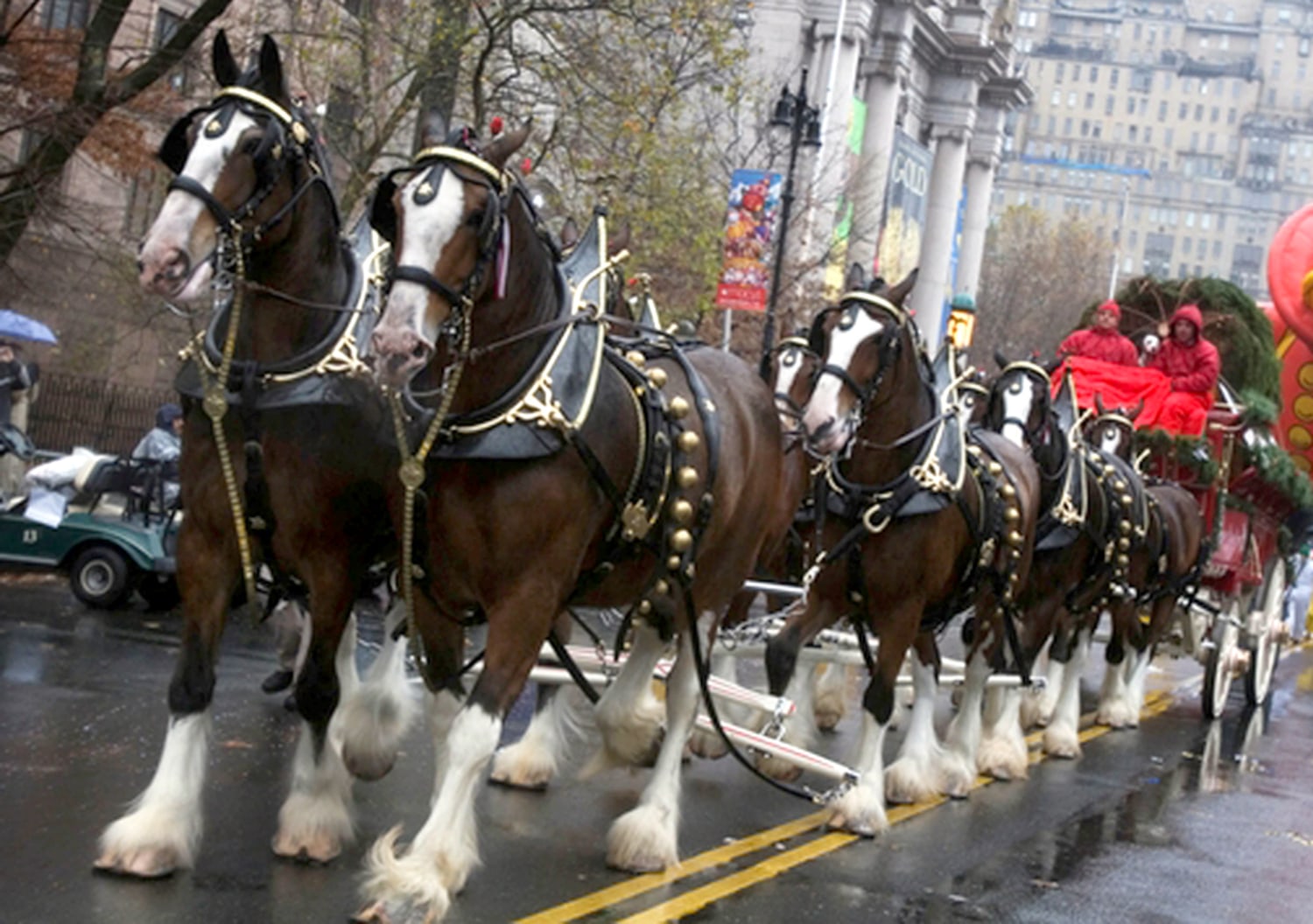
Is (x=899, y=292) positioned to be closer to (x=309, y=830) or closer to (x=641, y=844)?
(x=641, y=844)

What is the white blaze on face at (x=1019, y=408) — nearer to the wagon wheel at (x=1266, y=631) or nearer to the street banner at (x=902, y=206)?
the wagon wheel at (x=1266, y=631)

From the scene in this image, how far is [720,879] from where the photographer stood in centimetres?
838

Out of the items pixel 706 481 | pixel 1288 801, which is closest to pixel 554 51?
pixel 1288 801

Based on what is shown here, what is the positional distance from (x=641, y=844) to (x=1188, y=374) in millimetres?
9953

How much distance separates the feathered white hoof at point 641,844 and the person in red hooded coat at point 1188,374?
9.61 meters

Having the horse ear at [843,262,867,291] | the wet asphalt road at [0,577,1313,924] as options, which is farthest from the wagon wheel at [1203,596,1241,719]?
the horse ear at [843,262,867,291]

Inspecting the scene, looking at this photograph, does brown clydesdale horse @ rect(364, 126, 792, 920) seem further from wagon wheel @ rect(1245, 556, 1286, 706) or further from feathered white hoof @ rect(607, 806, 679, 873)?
wagon wheel @ rect(1245, 556, 1286, 706)

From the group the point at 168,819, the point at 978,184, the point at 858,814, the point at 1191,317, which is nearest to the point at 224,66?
the point at 168,819

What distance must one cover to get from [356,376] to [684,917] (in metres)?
2.39

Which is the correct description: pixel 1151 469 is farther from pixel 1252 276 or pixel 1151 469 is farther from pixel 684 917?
pixel 1252 276

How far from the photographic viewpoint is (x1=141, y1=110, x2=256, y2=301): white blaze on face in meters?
6.71

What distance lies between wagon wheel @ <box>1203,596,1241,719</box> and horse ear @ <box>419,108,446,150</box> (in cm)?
1172

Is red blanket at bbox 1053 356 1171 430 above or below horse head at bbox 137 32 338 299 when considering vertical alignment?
below

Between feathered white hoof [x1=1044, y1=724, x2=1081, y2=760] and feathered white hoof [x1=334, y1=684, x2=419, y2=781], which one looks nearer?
feathered white hoof [x1=334, y1=684, x2=419, y2=781]
